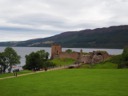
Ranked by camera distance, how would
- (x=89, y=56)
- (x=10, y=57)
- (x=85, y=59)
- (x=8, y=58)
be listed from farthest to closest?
1. (x=85, y=59)
2. (x=89, y=56)
3. (x=8, y=58)
4. (x=10, y=57)

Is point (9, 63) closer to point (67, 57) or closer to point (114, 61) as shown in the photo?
point (67, 57)

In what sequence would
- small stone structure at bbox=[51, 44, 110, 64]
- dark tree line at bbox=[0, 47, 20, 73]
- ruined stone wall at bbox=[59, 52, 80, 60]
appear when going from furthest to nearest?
ruined stone wall at bbox=[59, 52, 80, 60]
small stone structure at bbox=[51, 44, 110, 64]
dark tree line at bbox=[0, 47, 20, 73]

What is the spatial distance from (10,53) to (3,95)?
214 feet

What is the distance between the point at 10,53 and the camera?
85.7m

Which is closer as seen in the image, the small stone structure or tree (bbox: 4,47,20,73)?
tree (bbox: 4,47,20,73)

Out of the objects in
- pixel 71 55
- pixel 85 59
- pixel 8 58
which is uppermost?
pixel 8 58

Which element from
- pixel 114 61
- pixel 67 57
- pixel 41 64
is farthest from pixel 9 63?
pixel 114 61

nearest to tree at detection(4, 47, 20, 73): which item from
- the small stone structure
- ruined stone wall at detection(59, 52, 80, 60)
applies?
the small stone structure

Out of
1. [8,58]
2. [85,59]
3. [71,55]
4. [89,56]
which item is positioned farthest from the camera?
[71,55]

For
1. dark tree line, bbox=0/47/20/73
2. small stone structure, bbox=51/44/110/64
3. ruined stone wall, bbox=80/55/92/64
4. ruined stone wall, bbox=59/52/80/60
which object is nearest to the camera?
dark tree line, bbox=0/47/20/73

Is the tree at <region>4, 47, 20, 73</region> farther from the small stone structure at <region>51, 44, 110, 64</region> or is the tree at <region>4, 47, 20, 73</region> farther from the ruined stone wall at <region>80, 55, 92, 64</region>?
the small stone structure at <region>51, 44, 110, 64</region>

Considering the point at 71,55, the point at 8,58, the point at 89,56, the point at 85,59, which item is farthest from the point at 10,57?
the point at 71,55

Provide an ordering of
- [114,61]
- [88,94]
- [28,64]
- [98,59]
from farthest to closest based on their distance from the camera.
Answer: [98,59] → [28,64] → [114,61] → [88,94]

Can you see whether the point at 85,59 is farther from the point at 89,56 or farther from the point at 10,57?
the point at 10,57
